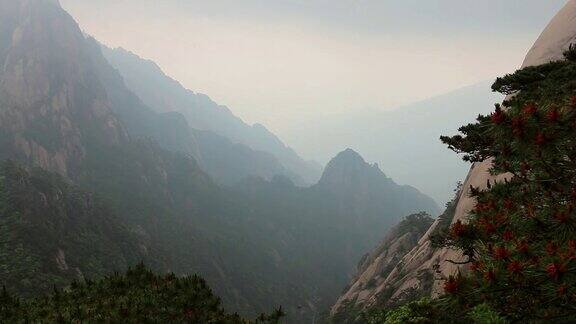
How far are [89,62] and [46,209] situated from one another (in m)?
118

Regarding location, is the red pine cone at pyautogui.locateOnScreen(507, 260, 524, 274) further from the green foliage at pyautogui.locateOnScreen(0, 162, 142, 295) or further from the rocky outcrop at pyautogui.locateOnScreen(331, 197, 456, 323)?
the green foliage at pyautogui.locateOnScreen(0, 162, 142, 295)

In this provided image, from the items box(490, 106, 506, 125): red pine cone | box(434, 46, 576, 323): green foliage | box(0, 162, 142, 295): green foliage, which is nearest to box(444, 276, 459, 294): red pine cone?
box(434, 46, 576, 323): green foliage

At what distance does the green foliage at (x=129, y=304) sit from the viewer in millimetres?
11891

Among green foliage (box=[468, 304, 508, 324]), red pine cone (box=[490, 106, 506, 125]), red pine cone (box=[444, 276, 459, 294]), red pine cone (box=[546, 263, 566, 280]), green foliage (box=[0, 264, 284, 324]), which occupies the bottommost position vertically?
green foliage (box=[0, 264, 284, 324])

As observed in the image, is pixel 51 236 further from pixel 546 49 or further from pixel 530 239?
pixel 530 239

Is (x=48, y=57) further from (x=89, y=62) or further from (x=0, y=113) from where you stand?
(x=0, y=113)

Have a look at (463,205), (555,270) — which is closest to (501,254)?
(555,270)

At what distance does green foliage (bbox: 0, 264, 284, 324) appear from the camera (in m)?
11.9

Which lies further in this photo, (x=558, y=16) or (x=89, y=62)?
(x=89, y=62)

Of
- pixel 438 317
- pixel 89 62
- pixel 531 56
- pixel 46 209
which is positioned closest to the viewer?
pixel 438 317

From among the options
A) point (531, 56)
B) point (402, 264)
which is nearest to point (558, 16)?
point (531, 56)

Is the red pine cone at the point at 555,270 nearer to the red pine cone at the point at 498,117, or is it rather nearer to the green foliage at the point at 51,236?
the red pine cone at the point at 498,117

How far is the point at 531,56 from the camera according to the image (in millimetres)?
34781

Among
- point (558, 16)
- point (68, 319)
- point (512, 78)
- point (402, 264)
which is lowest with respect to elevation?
point (402, 264)
